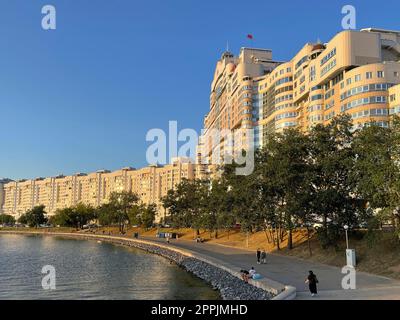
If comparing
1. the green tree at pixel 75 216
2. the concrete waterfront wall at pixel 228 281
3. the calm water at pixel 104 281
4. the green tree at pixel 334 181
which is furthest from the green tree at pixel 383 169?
the green tree at pixel 75 216

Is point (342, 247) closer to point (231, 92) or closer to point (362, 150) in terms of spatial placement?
point (362, 150)

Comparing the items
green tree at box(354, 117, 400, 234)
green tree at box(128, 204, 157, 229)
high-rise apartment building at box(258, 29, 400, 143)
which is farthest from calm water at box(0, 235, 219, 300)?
green tree at box(128, 204, 157, 229)

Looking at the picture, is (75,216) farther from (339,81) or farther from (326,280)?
(326,280)

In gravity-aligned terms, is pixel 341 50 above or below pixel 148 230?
above

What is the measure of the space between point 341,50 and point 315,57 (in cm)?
1678

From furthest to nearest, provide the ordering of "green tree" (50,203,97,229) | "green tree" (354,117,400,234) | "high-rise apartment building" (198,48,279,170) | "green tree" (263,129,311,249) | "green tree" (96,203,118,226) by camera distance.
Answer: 1. "green tree" (50,203,97,229)
2. "green tree" (96,203,118,226)
3. "high-rise apartment building" (198,48,279,170)
4. "green tree" (263,129,311,249)
5. "green tree" (354,117,400,234)

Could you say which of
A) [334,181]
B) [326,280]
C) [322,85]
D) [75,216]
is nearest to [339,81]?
[322,85]

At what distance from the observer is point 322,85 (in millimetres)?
110312

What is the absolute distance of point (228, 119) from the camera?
172 m

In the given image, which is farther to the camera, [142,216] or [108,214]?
[108,214]

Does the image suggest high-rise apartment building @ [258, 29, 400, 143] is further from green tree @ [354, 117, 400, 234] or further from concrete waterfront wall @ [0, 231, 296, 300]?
green tree @ [354, 117, 400, 234]

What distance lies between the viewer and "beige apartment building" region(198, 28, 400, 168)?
94.5 meters

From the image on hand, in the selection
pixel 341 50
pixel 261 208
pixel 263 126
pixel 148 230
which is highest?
pixel 341 50
